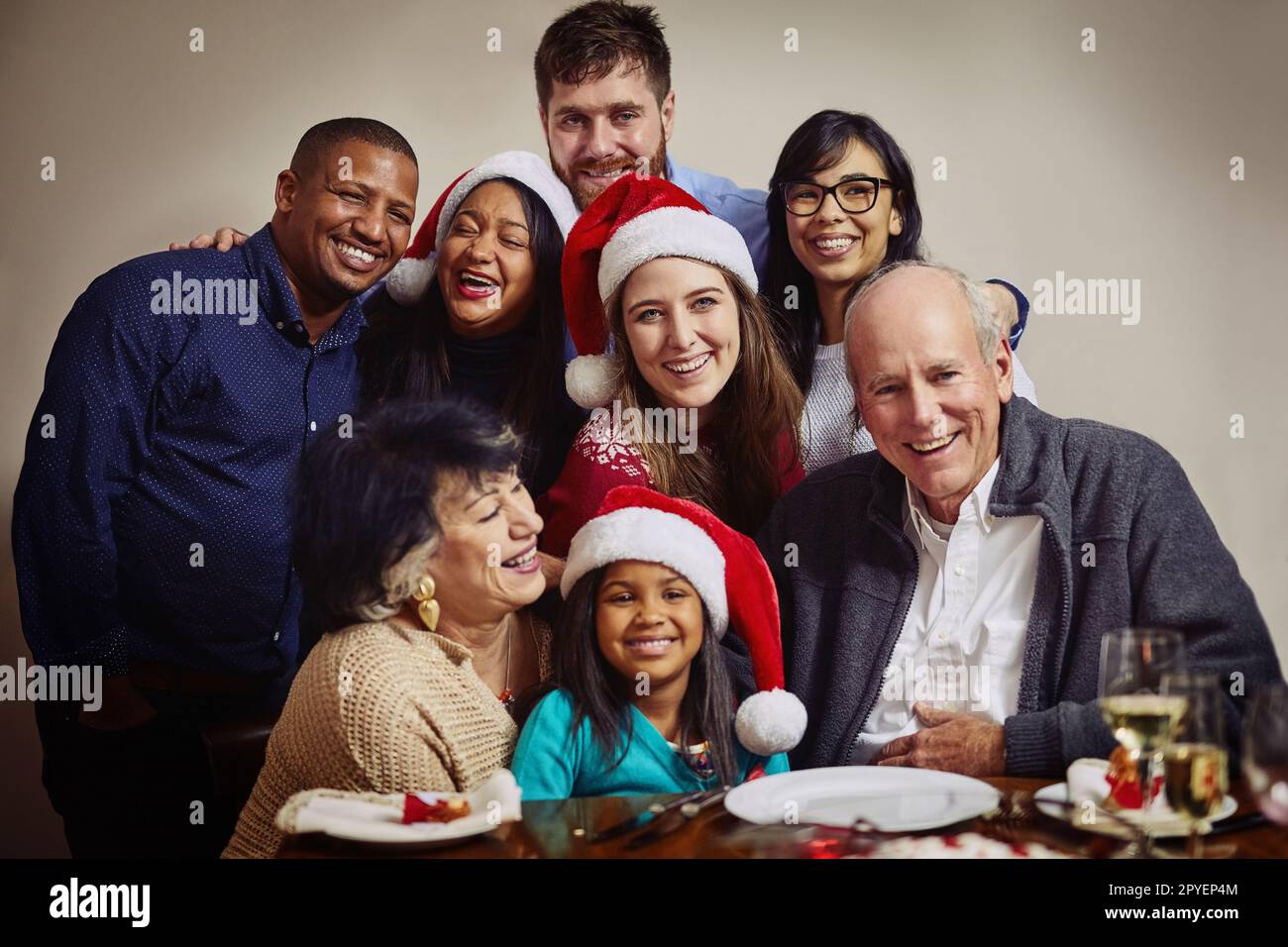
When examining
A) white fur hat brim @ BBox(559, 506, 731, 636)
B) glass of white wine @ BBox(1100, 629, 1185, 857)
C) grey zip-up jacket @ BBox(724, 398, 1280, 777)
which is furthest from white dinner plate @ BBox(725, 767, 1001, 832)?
white fur hat brim @ BBox(559, 506, 731, 636)

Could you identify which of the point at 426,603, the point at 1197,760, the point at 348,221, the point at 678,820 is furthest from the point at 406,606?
the point at 1197,760

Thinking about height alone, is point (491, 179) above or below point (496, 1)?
below

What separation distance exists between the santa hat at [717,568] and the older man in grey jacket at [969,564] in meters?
0.11

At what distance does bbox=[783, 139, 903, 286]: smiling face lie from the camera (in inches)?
113

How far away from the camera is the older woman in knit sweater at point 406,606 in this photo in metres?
2.14

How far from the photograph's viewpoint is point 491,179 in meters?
2.80

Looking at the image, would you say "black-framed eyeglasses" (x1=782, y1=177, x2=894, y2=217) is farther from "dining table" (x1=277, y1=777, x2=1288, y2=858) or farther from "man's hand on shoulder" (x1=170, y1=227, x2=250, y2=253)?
"dining table" (x1=277, y1=777, x2=1288, y2=858)

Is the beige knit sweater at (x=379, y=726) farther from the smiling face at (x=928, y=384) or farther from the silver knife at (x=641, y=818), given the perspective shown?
the smiling face at (x=928, y=384)

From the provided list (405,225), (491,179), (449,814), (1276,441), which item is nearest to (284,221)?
(405,225)

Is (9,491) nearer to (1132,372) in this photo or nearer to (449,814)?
(449,814)

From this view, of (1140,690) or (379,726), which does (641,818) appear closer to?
(379,726)
